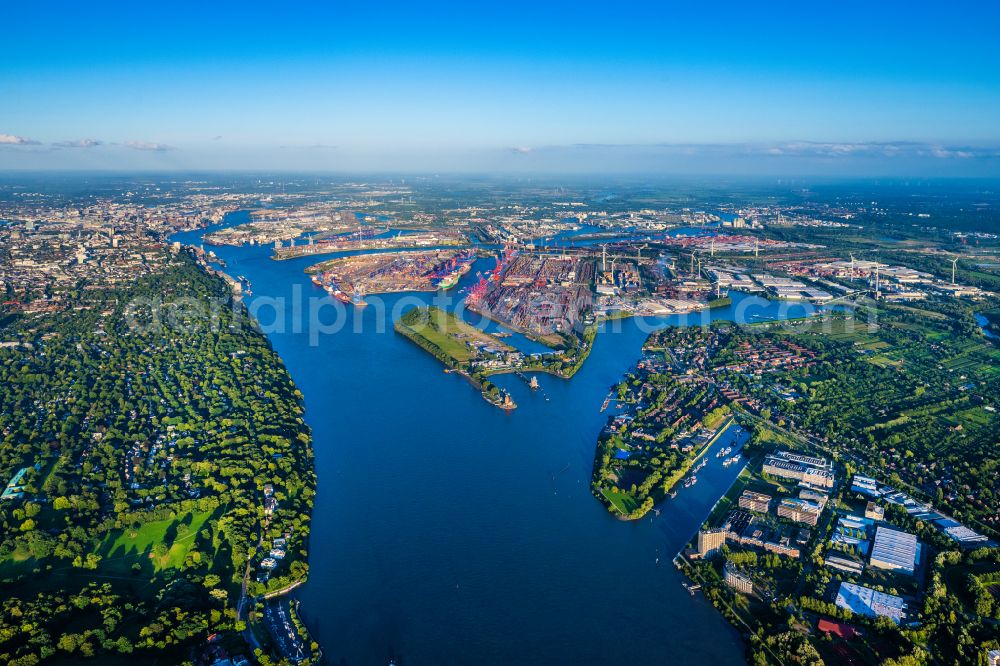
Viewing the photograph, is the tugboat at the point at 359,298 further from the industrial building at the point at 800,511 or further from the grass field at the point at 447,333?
the industrial building at the point at 800,511

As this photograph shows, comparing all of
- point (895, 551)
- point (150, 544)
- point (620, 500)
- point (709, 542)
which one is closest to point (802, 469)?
point (895, 551)

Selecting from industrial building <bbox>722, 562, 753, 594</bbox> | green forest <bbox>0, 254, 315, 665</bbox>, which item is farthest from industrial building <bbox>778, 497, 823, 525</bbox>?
green forest <bbox>0, 254, 315, 665</bbox>

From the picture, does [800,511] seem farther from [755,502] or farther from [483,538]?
[483,538]

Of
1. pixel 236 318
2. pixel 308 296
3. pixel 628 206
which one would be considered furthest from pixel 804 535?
pixel 628 206

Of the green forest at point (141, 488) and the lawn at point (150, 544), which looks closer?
the green forest at point (141, 488)

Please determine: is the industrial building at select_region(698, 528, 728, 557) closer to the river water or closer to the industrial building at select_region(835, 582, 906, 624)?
the river water

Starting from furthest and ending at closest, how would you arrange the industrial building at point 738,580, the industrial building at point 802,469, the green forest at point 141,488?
the industrial building at point 802,469
the industrial building at point 738,580
the green forest at point 141,488

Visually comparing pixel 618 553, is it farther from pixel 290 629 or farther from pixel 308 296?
pixel 308 296

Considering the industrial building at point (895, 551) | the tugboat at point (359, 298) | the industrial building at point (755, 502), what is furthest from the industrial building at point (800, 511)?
the tugboat at point (359, 298)
